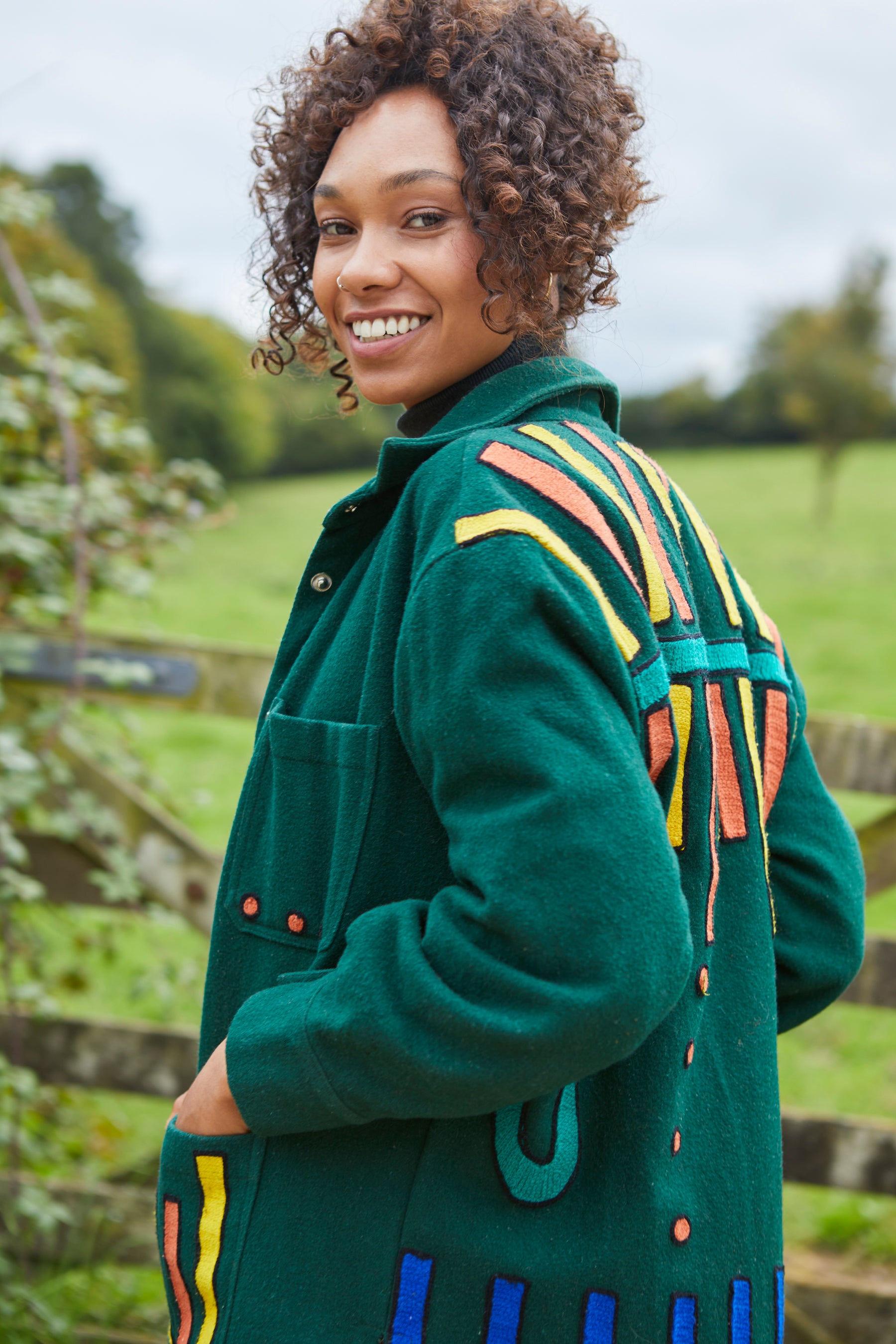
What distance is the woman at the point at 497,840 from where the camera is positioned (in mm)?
910

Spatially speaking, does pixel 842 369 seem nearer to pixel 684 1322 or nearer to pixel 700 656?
pixel 700 656

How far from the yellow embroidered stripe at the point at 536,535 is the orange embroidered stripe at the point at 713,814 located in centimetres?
20

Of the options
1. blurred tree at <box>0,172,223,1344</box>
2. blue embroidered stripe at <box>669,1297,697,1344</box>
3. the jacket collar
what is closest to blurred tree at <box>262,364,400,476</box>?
blurred tree at <box>0,172,223,1344</box>

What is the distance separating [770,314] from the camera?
30375mm

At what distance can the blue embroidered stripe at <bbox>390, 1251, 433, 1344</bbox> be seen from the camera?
103cm

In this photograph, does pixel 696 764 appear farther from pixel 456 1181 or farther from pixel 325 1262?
pixel 325 1262

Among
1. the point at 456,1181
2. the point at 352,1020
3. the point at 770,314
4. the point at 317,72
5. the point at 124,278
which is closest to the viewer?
the point at 352,1020

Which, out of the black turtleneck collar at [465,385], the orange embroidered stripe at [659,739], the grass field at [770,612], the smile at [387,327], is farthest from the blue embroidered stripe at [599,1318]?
the grass field at [770,612]

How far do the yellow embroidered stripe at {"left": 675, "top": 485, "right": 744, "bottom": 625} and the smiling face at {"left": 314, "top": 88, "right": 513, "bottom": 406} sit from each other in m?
0.28

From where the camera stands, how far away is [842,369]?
22328mm

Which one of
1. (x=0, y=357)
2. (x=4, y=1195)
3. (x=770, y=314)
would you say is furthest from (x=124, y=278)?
(x=4, y=1195)

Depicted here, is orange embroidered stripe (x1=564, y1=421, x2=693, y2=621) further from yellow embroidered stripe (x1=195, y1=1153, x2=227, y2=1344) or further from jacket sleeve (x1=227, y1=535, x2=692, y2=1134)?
yellow embroidered stripe (x1=195, y1=1153, x2=227, y2=1344)

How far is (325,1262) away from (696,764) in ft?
1.90

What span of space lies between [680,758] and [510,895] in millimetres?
275
